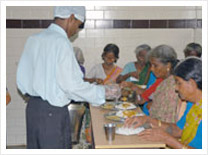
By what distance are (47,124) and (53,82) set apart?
0.38m

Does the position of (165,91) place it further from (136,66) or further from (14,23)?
(14,23)

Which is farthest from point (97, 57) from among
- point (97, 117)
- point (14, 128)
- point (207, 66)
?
point (207, 66)

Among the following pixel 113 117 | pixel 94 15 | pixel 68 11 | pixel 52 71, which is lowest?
pixel 113 117

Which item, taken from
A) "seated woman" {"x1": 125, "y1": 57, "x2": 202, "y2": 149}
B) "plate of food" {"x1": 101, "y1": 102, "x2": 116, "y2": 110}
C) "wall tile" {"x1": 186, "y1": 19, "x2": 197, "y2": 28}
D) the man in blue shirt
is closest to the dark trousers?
the man in blue shirt

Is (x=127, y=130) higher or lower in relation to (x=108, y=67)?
lower

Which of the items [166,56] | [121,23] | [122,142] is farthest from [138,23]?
[122,142]

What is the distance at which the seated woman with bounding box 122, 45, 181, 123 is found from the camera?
320 centimetres

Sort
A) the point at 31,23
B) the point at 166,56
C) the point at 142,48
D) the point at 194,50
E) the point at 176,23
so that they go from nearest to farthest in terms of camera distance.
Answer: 1. the point at 166,56
2. the point at 194,50
3. the point at 142,48
4. the point at 31,23
5. the point at 176,23

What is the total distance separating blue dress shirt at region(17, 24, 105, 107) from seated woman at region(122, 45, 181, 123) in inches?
29.0

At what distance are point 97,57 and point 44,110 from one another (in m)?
2.71

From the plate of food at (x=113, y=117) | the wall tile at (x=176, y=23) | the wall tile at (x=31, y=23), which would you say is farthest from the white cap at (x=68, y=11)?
the wall tile at (x=176, y=23)

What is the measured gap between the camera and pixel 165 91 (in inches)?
131

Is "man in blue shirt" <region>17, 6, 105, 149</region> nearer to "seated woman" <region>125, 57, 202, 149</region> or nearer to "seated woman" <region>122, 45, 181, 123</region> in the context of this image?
"seated woman" <region>122, 45, 181, 123</region>

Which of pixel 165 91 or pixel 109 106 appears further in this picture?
pixel 109 106
